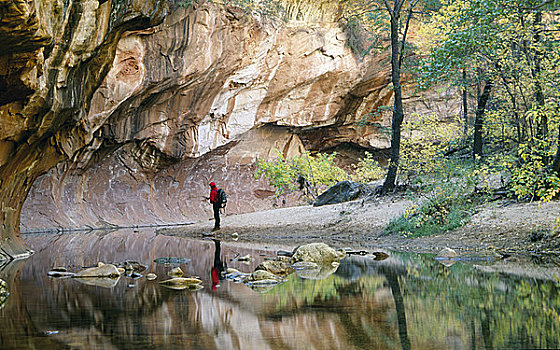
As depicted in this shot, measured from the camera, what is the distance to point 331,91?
1495 inches

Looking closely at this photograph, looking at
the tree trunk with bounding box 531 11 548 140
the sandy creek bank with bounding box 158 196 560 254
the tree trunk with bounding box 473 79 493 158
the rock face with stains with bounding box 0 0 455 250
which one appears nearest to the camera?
the sandy creek bank with bounding box 158 196 560 254

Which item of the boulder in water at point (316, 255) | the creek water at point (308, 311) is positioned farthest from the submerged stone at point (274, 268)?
the boulder in water at point (316, 255)

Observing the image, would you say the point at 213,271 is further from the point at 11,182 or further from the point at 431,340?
the point at 11,182

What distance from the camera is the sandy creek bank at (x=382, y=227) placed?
11820 mm

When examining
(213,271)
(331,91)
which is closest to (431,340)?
(213,271)

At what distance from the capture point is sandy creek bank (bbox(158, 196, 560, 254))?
11820 millimetres

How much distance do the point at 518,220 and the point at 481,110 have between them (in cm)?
896

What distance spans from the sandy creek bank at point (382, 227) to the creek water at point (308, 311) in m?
2.47

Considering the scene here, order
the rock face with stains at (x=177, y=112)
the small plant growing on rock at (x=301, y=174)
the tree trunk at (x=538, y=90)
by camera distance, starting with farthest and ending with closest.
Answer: the small plant growing on rock at (x=301, y=174) → the rock face with stains at (x=177, y=112) → the tree trunk at (x=538, y=90)

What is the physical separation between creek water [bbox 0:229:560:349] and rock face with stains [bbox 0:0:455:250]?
22.5 ft

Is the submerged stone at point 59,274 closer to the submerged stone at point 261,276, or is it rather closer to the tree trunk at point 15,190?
the submerged stone at point 261,276

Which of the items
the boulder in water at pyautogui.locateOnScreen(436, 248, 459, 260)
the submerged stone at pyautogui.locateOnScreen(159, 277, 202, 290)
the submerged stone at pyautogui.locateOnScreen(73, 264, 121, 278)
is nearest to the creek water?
the submerged stone at pyautogui.locateOnScreen(159, 277, 202, 290)

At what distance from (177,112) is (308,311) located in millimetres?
26651

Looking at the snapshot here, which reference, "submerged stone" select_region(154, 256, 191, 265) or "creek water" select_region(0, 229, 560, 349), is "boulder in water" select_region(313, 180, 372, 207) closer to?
"submerged stone" select_region(154, 256, 191, 265)
